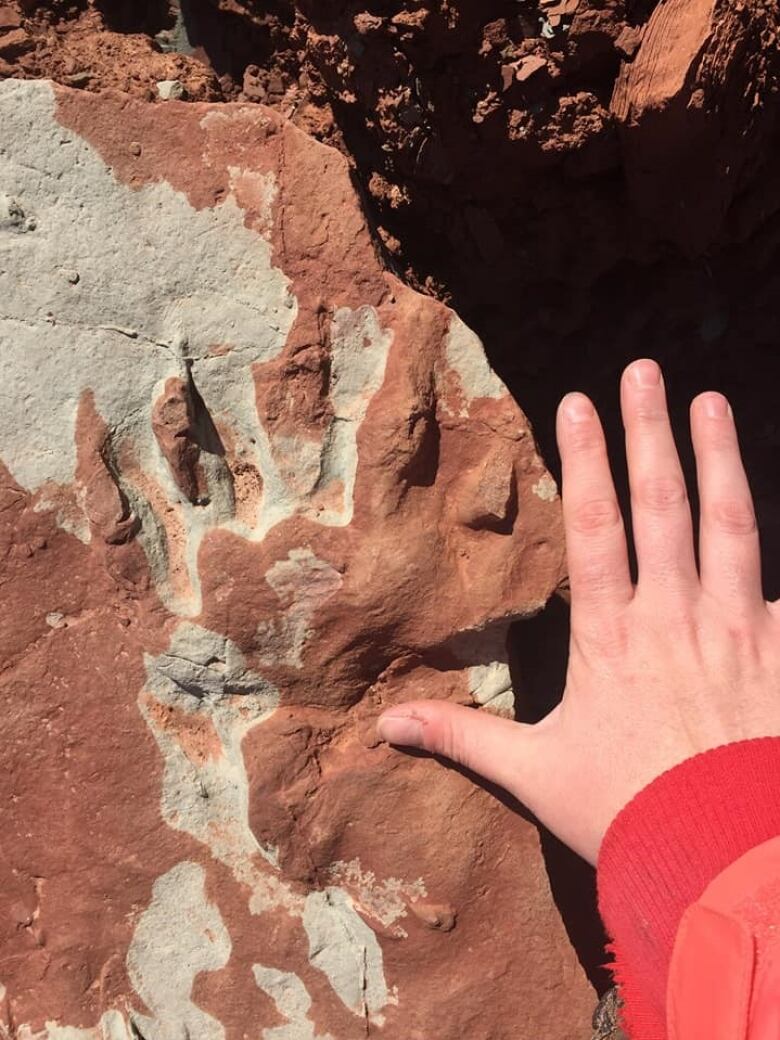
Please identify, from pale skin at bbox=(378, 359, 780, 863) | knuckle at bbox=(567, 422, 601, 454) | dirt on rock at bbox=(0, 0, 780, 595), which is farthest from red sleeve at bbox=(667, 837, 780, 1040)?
dirt on rock at bbox=(0, 0, 780, 595)

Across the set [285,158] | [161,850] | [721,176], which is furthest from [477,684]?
[721,176]

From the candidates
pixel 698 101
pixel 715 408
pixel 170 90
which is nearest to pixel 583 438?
pixel 715 408

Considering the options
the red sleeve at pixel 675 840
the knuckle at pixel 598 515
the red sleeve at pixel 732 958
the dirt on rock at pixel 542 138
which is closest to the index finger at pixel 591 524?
the knuckle at pixel 598 515

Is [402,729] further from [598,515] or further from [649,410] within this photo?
[649,410]

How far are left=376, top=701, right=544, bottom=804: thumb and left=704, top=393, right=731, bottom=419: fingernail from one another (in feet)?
1.75

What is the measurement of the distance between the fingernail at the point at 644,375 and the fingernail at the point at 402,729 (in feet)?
2.01

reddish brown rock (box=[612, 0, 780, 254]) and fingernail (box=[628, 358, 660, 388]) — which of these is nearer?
fingernail (box=[628, 358, 660, 388])

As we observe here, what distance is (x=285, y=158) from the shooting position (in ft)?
4.64

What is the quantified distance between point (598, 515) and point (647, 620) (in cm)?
16

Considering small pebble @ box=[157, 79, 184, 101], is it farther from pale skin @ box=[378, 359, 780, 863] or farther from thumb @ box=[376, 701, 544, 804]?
thumb @ box=[376, 701, 544, 804]

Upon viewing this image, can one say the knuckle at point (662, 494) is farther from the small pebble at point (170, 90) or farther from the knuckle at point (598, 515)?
the small pebble at point (170, 90)

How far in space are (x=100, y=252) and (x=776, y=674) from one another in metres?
1.18

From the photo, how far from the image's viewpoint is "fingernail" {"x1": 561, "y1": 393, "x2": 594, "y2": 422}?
1.33 m

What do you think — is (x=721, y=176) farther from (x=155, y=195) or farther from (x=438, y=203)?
(x=155, y=195)
